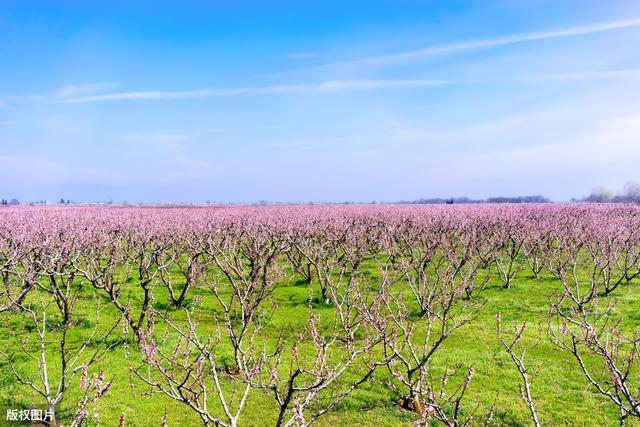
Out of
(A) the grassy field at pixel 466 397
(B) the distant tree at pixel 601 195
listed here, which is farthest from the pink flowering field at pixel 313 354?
(B) the distant tree at pixel 601 195

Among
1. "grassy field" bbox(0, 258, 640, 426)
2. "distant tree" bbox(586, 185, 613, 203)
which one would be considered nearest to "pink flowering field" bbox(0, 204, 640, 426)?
"grassy field" bbox(0, 258, 640, 426)

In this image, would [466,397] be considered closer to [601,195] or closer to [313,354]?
[313,354]

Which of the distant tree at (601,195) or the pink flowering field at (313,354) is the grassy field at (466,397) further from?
the distant tree at (601,195)

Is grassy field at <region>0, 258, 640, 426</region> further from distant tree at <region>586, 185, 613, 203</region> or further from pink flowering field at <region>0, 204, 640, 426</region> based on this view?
distant tree at <region>586, 185, 613, 203</region>

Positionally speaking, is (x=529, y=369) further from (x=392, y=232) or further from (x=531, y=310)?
(x=392, y=232)

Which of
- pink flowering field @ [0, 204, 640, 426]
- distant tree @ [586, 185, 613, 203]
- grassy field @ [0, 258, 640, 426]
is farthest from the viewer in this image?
distant tree @ [586, 185, 613, 203]

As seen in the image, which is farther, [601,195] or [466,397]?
[601,195]

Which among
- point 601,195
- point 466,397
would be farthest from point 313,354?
point 601,195

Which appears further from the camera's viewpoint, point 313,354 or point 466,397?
point 313,354

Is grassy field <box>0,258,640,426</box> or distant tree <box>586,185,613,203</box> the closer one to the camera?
grassy field <box>0,258,640,426</box>

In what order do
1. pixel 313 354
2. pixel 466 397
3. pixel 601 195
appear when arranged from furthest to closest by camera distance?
pixel 601 195 < pixel 313 354 < pixel 466 397

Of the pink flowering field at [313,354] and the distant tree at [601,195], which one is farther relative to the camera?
the distant tree at [601,195]

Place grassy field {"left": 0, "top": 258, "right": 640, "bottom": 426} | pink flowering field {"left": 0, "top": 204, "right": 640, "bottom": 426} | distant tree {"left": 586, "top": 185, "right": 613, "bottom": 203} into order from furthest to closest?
distant tree {"left": 586, "top": 185, "right": 613, "bottom": 203} → grassy field {"left": 0, "top": 258, "right": 640, "bottom": 426} → pink flowering field {"left": 0, "top": 204, "right": 640, "bottom": 426}

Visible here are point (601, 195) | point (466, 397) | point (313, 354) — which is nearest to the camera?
point (466, 397)
